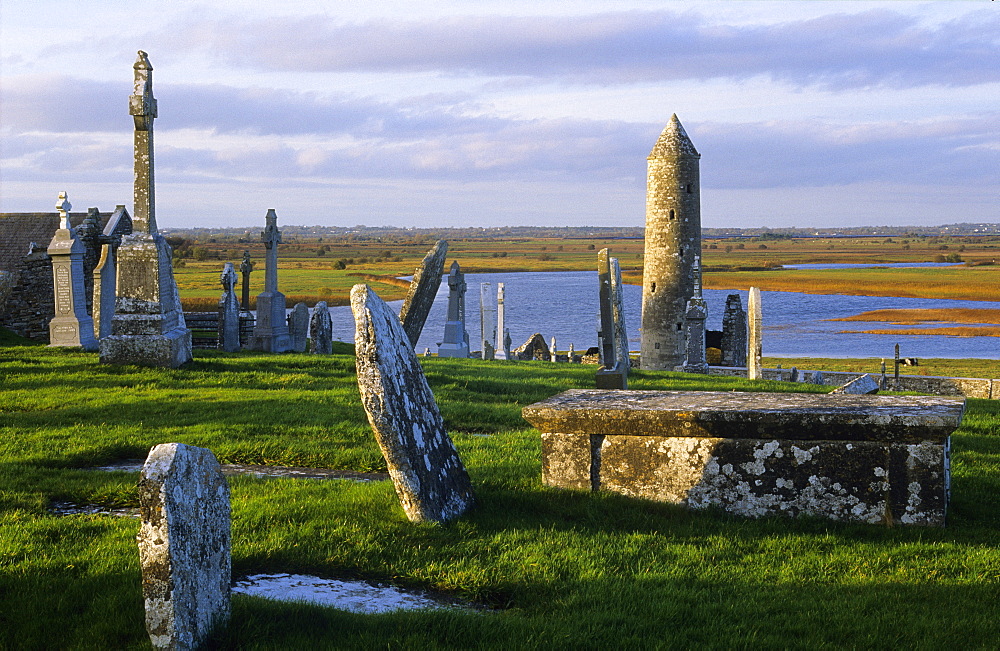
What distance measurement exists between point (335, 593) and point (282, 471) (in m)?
3.01

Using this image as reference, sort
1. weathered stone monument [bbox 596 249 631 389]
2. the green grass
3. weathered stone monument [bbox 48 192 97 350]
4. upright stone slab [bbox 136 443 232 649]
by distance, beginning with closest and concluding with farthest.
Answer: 1. upright stone slab [bbox 136 443 232 649]
2. the green grass
3. weathered stone monument [bbox 596 249 631 389]
4. weathered stone monument [bbox 48 192 97 350]

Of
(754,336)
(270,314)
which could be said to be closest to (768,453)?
(270,314)

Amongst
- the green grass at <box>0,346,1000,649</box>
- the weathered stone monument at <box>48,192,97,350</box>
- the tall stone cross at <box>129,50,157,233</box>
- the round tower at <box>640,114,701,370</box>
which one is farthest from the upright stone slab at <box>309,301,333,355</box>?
the round tower at <box>640,114,701,370</box>

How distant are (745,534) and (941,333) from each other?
221ft

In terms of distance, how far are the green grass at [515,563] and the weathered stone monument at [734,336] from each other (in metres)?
24.6

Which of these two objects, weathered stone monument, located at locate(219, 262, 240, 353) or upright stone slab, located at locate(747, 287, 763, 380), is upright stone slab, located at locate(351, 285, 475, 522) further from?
upright stone slab, located at locate(747, 287, 763, 380)

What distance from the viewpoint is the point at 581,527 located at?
5281 millimetres

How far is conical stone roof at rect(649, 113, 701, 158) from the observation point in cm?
3384

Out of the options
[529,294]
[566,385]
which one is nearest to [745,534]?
[566,385]

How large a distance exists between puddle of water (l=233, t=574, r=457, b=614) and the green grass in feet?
0.43

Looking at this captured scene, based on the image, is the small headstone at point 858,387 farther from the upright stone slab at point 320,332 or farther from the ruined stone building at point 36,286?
the ruined stone building at point 36,286

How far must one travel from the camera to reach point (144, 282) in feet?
41.4

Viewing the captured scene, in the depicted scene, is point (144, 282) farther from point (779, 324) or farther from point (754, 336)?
point (779, 324)

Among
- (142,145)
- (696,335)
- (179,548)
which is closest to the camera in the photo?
(179,548)
